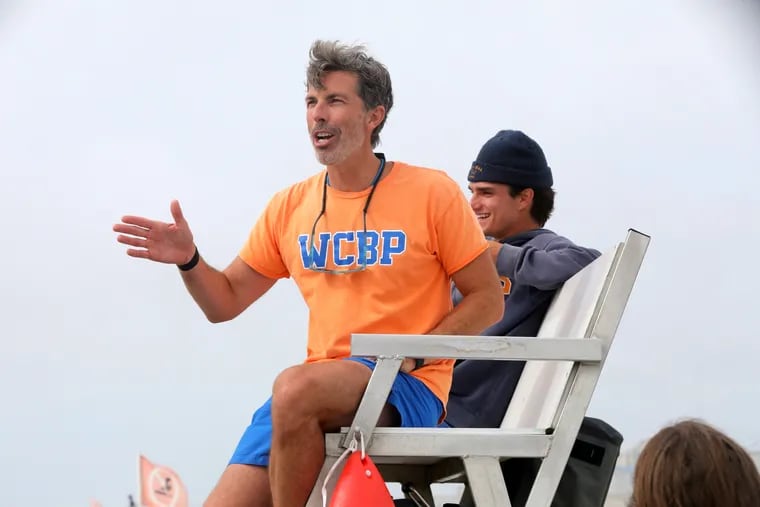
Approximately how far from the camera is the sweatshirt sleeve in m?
2.35

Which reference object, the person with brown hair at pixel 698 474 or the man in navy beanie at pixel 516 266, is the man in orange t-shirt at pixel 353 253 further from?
the person with brown hair at pixel 698 474

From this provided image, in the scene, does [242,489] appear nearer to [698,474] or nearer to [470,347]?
[470,347]

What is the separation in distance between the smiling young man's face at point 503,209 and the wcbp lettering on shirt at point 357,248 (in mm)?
629

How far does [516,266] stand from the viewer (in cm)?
238

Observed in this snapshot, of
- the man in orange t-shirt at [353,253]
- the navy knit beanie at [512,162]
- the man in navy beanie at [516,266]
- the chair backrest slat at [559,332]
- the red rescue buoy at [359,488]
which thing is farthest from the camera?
the navy knit beanie at [512,162]

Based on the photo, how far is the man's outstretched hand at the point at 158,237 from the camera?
2.13 m

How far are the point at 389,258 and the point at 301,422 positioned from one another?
466mm

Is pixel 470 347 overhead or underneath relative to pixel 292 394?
overhead

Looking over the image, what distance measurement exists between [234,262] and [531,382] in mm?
673

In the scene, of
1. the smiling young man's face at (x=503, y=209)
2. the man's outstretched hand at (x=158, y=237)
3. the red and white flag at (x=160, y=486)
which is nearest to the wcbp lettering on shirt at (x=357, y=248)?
the man's outstretched hand at (x=158, y=237)

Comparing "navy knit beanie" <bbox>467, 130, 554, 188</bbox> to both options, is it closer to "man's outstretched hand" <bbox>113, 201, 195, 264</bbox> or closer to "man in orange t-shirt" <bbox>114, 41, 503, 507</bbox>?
"man in orange t-shirt" <bbox>114, 41, 503, 507</bbox>

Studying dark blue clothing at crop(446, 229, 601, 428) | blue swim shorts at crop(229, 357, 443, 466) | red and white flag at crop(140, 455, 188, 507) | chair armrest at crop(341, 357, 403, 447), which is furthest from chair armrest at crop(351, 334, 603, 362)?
red and white flag at crop(140, 455, 188, 507)

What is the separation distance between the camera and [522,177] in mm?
2645

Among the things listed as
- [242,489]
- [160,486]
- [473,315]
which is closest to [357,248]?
[473,315]
